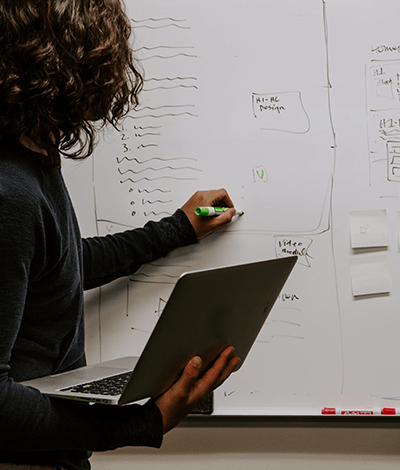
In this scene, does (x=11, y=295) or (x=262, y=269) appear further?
(x=262, y=269)

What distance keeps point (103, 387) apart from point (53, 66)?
1.48ft

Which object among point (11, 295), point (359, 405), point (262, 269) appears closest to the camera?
point (11, 295)

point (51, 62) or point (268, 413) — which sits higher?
point (51, 62)

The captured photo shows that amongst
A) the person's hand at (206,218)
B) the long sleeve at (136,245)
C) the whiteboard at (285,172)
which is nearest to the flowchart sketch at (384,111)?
the whiteboard at (285,172)

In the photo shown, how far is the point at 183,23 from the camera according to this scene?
1104 millimetres

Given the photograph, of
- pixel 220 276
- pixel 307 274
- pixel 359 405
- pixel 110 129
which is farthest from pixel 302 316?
pixel 110 129

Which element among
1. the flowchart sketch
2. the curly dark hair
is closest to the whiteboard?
the flowchart sketch

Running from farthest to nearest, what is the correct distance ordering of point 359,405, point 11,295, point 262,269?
point 359,405 < point 262,269 < point 11,295

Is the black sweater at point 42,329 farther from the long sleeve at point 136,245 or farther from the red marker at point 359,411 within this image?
the red marker at point 359,411

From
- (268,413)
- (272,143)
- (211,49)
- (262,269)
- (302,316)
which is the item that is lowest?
(268,413)

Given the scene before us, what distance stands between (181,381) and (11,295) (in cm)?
26

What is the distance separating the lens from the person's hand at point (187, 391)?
0.67 metres

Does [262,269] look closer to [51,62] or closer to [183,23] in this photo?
[51,62]

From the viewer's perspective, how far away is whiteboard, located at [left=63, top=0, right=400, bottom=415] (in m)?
1.05
